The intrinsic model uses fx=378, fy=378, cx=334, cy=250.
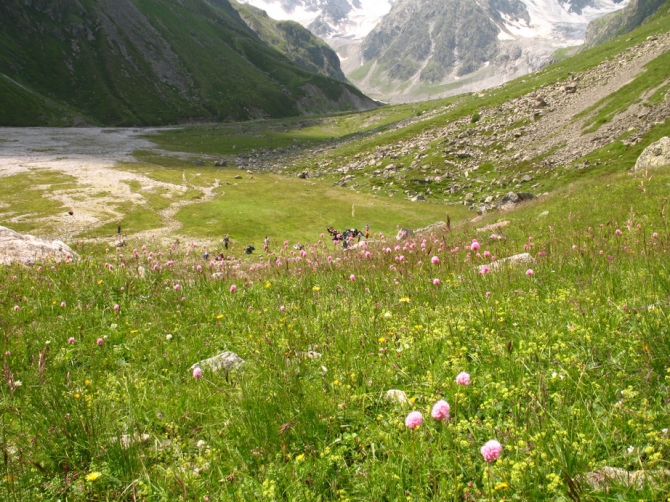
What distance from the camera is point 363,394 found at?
11.8 feet

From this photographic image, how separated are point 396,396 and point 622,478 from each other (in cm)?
177

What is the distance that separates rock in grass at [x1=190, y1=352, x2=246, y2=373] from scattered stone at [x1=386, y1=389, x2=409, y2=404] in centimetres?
198

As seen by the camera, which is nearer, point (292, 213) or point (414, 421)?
point (414, 421)

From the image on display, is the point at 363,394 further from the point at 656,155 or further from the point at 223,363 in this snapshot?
the point at 656,155

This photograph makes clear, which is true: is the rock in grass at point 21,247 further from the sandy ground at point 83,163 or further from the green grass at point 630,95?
the green grass at point 630,95

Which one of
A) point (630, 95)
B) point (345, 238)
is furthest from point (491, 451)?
point (630, 95)

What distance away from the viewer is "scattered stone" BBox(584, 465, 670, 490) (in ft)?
7.14

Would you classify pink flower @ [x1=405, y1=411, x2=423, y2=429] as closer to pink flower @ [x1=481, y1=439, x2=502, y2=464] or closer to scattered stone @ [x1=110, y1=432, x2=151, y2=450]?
pink flower @ [x1=481, y1=439, x2=502, y2=464]

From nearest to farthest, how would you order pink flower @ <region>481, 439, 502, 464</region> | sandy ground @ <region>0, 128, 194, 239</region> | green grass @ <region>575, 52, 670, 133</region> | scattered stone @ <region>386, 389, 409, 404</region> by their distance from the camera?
pink flower @ <region>481, 439, 502, 464</region> < scattered stone @ <region>386, 389, 409, 404</region> < sandy ground @ <region>0, 128, 194, 239</region> < green grass @ <region>575, 52, 670, 133</region>

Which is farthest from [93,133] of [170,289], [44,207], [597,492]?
[597,492]

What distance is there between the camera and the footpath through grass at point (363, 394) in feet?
8.87

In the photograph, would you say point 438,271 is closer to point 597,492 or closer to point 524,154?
point 597,492

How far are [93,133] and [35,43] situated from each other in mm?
97310

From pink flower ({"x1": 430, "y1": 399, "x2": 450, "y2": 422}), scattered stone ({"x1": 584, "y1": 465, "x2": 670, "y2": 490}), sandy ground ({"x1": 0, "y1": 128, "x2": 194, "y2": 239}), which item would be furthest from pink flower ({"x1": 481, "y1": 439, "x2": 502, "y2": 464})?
sandy ground ({"x1": 0, "y1": 128, "x2": 194, "y2": 239})
